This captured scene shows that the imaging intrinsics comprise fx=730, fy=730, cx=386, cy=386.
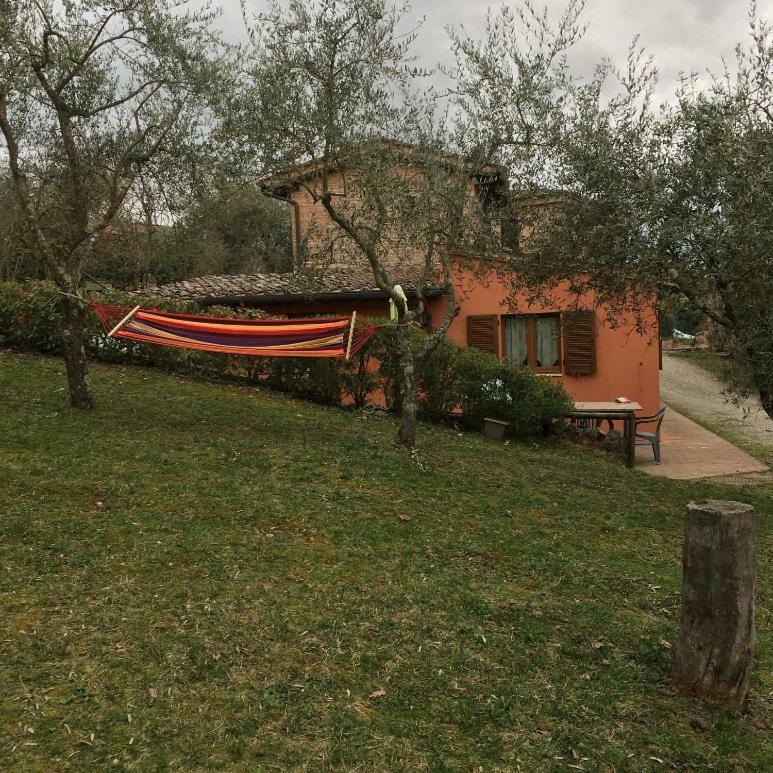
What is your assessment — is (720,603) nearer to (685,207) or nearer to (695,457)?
(685,207)

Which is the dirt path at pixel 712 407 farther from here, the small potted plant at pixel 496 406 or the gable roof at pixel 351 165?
the gable roof at pixel 351 165

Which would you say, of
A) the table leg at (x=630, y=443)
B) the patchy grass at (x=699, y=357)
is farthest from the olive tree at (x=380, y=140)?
the patchy grass at (x=699, y=357)

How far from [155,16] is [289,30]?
5.37ft

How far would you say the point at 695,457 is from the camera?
12.2 metres

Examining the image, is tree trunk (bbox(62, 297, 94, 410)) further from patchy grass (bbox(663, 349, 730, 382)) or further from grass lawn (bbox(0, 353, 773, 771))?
patchy grass (bbox(663, 349, 730, 382))

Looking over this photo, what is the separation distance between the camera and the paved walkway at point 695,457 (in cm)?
1073

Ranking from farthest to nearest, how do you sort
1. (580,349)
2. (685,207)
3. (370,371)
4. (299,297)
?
(299,297) → (580,349) → (370,371) → (685,207)

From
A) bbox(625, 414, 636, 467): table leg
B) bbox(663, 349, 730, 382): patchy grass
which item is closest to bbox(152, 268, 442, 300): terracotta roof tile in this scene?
bbox(625, 414, 636, 467): table leg

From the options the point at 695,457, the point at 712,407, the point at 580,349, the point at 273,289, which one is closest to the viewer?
the point at 695,457

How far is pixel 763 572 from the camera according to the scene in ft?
17.7

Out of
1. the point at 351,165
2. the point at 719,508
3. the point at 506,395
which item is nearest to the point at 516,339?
the point at 506,395

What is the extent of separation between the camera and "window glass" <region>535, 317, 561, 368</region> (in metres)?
13.7

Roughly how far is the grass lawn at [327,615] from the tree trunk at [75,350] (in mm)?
601

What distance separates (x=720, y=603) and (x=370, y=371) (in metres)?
7.87
